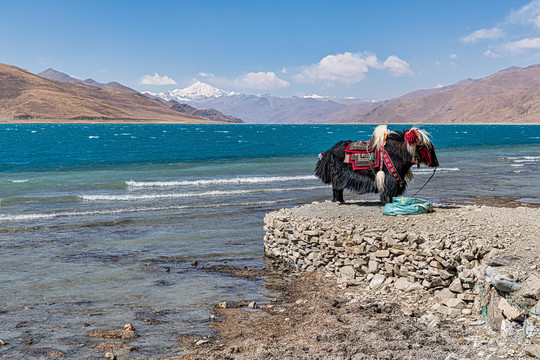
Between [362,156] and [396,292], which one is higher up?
[362,156]

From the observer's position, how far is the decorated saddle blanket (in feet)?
36.1

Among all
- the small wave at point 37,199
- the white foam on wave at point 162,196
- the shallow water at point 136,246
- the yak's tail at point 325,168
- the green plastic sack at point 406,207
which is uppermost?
the yak's tail at point 325,168

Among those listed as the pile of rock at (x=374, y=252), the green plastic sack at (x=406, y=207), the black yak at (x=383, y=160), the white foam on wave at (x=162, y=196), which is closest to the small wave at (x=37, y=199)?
the white foam on wave at (x=162, y=196)

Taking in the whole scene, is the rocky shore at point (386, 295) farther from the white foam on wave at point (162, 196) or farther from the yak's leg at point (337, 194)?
the white foam on wave at point (162, 196)

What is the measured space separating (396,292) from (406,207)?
7.44ft

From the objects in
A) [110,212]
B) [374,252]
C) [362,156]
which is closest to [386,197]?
[362,156]

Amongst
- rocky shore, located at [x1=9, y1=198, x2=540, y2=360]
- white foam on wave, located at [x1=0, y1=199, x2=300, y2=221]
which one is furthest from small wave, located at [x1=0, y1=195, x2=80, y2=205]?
rocky shore, located at [x1=9, y1=198, x2=540, y2=360]

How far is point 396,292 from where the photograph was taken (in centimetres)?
830

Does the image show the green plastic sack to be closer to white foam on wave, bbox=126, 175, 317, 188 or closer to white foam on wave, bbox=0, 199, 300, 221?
white foam on wave, bbox=0, 199, 300, 221

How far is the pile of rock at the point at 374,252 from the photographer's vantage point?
25.9ft

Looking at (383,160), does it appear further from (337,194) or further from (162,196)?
(162,196)

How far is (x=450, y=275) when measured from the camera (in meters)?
7.83

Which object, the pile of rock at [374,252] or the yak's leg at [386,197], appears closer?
the pile of rock at [374,252]

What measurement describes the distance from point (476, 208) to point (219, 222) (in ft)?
27.0
